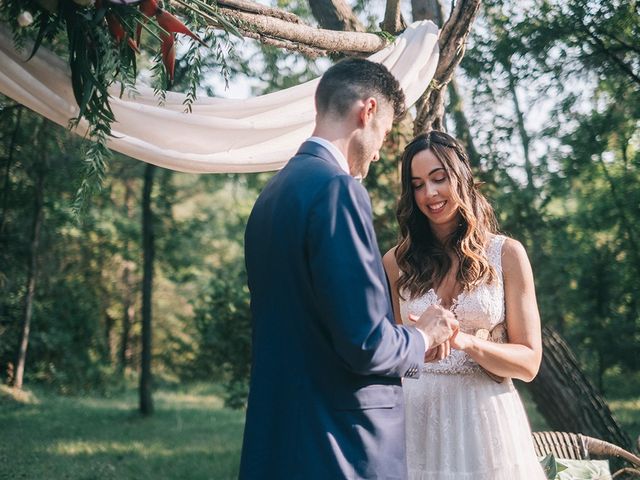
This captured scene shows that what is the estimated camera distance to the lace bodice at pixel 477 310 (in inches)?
95.5

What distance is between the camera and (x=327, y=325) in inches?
68.2

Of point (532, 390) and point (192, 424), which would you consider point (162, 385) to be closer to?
point (192, 424)

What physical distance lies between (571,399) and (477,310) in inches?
100

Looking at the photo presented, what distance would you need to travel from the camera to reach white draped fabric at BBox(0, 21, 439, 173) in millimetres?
3010

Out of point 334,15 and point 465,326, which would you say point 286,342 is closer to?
point 465,326

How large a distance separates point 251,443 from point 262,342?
26 centimetres

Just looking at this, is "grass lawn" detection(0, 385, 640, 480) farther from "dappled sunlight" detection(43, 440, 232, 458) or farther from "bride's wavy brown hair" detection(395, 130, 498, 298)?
"bride's wavy brown hair" detection(395, 130, 498, 298)

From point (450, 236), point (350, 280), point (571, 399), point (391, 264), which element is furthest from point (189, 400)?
point (350, 280)

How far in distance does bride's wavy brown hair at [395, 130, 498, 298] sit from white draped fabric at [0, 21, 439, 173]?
109cm

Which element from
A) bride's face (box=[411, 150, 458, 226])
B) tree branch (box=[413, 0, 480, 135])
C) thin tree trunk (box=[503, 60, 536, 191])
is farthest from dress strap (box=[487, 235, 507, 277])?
thin tree trunk (box=[503, 60, 536, 191])

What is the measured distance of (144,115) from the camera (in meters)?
3.25

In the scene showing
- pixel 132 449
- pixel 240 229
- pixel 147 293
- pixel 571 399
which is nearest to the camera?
pixel 571 399

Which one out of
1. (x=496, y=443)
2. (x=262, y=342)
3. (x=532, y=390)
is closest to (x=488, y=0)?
(x=532, y=390)

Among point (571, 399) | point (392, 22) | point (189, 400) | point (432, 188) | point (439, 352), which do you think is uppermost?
point (392, 22)
